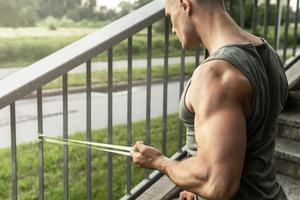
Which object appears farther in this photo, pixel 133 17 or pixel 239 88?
pixel 133 17

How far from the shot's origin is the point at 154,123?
637 centimetres

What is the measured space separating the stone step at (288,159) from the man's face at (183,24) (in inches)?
63.0

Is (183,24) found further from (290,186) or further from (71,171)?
(71,171)

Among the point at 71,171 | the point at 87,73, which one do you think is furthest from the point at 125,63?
the point at 87,73

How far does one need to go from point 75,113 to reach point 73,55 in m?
7.00

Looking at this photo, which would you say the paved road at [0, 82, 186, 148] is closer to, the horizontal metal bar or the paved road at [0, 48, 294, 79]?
the paved road at [0, 48, 294, 79]

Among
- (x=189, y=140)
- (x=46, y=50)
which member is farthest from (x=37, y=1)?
(x=189, y=140)

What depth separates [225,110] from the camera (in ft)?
4.39

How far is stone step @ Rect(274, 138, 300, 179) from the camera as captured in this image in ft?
9.65

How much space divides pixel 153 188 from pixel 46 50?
40.9 feet

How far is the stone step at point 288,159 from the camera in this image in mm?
2941

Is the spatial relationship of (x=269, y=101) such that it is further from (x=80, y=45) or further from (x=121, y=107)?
(x=121, y=107)

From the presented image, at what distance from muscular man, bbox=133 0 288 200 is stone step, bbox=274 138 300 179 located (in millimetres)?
1276

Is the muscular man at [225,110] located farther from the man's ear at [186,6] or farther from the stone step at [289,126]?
the stone step at [289,126]
